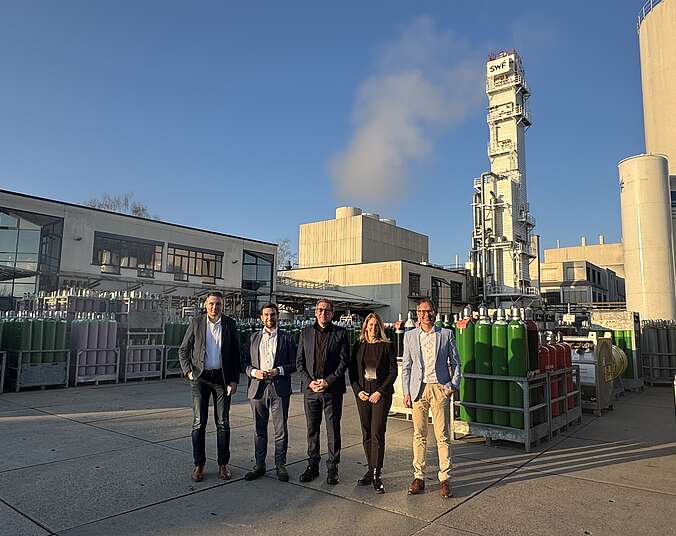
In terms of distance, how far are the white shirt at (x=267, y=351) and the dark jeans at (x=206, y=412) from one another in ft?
1.48

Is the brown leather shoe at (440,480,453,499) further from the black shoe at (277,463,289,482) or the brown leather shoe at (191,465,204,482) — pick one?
the brown leather shoe at (191,465,204,482)

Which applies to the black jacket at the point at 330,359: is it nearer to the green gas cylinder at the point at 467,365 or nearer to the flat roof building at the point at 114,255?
the green gas cylinder at the point at 467,365

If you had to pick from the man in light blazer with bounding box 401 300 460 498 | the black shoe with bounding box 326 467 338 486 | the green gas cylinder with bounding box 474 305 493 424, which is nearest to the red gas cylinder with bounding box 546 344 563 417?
the green gas cylinder with bounding box 474 305 493 424

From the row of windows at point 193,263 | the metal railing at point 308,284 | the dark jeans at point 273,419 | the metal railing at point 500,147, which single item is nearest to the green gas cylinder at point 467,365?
the dark jeans at point 273,419

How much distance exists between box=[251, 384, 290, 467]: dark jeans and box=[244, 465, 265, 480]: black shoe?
0.15ft

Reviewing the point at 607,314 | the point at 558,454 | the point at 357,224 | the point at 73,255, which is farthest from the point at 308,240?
the point at 558,454

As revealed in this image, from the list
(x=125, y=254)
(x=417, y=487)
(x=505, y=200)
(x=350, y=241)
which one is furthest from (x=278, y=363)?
(x=350, y=241)

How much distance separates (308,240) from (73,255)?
40860 mm

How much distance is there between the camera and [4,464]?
5.70 meters

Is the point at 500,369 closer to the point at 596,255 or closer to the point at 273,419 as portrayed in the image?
the point at 273,419

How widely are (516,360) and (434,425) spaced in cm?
225

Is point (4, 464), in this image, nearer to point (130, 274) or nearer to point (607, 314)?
point (607, 314)

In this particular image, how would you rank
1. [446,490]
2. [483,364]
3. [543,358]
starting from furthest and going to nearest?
1. [543,358]
2. [483,364]
3. [446,490]

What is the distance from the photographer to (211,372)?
17.9 feet
